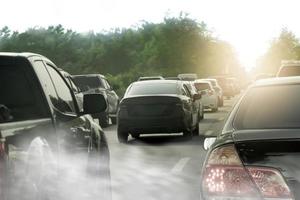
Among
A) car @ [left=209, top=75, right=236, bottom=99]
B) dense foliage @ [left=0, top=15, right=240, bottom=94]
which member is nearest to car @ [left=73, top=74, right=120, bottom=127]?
car @ [left=209, top=75, right=236, bottom=99]

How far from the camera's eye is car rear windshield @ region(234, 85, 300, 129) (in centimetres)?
516

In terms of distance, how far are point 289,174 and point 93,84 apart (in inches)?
895

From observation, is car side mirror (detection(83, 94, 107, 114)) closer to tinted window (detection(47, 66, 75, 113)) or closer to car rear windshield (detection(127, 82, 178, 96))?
tinted window (detection(47, 66, 75, 113))

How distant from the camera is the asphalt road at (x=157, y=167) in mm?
9852

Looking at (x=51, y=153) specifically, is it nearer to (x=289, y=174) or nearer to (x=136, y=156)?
(x=289, y=174)

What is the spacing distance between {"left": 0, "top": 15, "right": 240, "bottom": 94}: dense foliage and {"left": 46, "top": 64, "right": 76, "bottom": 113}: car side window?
86090 millimetres

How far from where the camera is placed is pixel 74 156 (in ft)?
18.6

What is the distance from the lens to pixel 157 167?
512 inches

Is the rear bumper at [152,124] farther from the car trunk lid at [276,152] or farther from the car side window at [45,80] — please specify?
the car trunk lid at [276,152]

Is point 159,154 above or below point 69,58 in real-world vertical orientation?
above

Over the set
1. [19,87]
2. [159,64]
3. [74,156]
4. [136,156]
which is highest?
[19,87]

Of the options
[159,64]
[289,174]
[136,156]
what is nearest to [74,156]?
[289,174]

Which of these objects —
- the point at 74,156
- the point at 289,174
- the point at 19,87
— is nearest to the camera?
the point at 289,174

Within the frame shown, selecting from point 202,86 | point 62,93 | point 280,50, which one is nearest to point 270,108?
point 62,93
